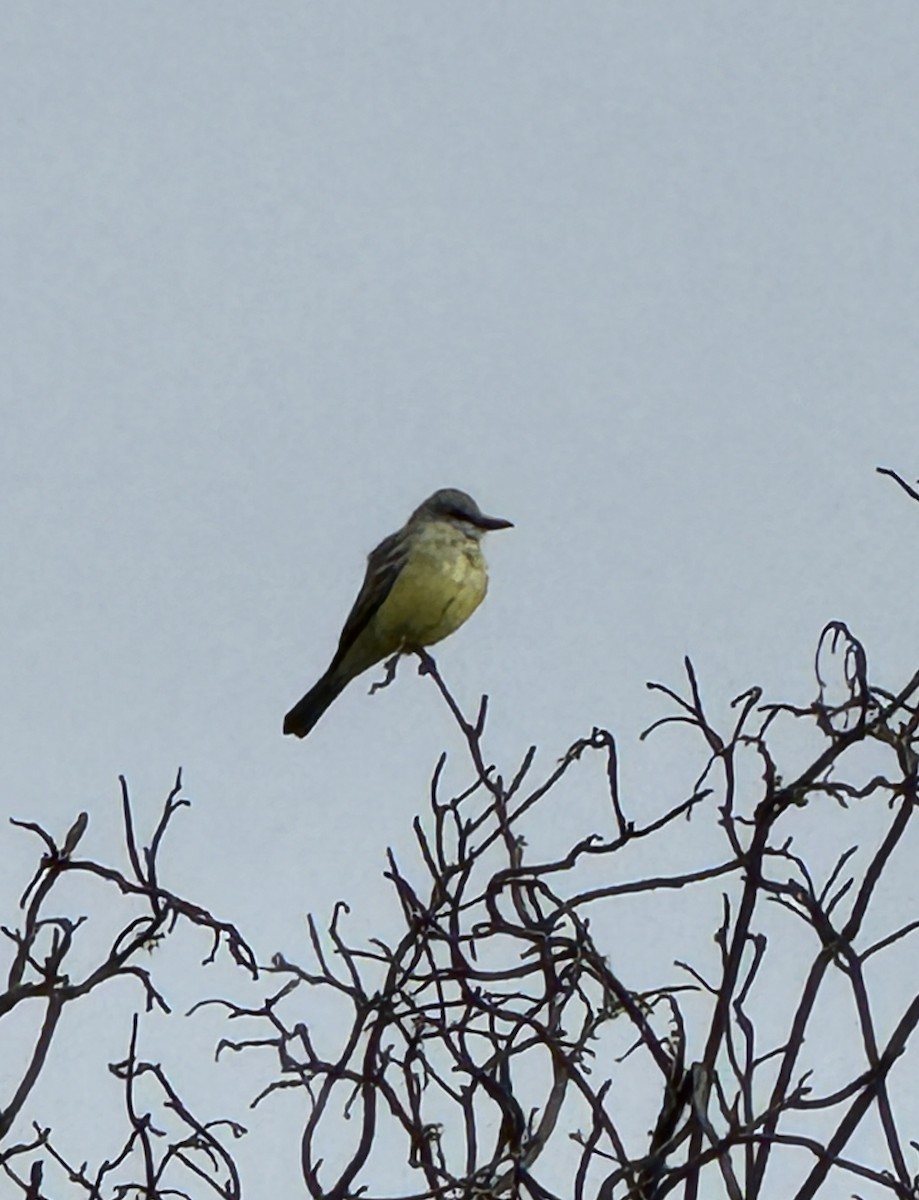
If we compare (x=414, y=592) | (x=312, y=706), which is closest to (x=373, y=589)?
(x=414, y=592)

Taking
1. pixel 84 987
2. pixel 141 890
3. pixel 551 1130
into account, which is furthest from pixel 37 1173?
pixel 551 1130

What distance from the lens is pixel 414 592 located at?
24.1 ft

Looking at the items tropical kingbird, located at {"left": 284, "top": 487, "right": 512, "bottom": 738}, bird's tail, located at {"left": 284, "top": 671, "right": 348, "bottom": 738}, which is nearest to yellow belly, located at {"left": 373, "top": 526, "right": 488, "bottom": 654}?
tropical kingbird, located at {"left": 284, "top": 487, "right": 512, "bottom": 738}

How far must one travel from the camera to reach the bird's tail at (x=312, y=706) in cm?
782

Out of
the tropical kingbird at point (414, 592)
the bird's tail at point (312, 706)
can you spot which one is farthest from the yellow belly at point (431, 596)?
the bird's tail at point (312, 706)

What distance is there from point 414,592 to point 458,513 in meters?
0.55

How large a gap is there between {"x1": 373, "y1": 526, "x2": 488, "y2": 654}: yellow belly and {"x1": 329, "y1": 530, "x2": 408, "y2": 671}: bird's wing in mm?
74

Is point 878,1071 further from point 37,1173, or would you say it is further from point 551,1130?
point 37,1173

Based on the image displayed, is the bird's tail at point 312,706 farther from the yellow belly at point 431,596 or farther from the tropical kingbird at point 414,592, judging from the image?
the yellow belly at point 431,596

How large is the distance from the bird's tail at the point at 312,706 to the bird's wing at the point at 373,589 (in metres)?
0.06

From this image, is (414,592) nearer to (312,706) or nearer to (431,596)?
(431,596)

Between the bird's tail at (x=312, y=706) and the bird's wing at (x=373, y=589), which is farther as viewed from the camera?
the bird's tail at (x=312, y=706)

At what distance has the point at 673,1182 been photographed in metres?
2.62

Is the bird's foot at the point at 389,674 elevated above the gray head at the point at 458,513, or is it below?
below
